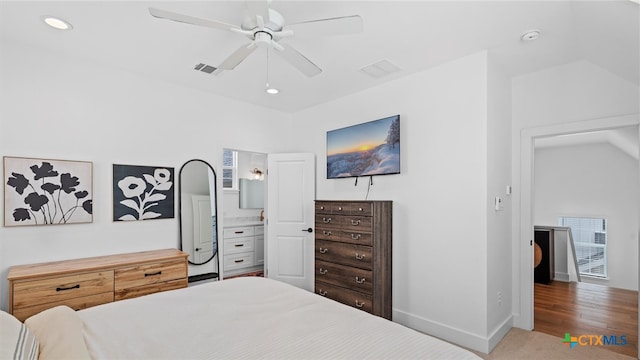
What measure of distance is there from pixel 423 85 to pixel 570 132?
1488mm

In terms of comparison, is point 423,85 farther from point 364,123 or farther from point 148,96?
point 148,96

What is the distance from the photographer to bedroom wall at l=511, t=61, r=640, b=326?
285 cm

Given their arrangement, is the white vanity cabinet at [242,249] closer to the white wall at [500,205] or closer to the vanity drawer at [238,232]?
the vanity drawer at [238,232]

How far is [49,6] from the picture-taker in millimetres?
2188

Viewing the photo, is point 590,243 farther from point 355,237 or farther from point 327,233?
point 327,233

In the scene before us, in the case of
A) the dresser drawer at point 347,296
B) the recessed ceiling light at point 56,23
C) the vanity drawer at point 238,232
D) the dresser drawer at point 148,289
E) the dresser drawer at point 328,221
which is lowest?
the dresser drawer at point 347,296

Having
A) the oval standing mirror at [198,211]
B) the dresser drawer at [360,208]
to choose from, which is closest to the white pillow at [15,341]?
the oval standing mirror at [198,211]

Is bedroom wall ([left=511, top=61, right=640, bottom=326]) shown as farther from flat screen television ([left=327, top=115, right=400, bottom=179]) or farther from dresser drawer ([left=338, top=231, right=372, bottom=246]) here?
dresser drawer ([left=338, top=231, right=372, bottom=246])

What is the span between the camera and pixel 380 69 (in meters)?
3.25

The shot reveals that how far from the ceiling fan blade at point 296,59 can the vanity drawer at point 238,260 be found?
13.0 feet

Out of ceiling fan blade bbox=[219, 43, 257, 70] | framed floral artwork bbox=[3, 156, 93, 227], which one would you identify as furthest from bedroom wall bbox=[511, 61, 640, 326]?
framed floral artwork bbox=[3, 156, 93, 227]

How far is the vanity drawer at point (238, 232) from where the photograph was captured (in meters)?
5.38

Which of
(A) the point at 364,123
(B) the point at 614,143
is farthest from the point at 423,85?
(B) the point at 614,143

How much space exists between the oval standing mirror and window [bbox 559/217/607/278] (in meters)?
6.82
